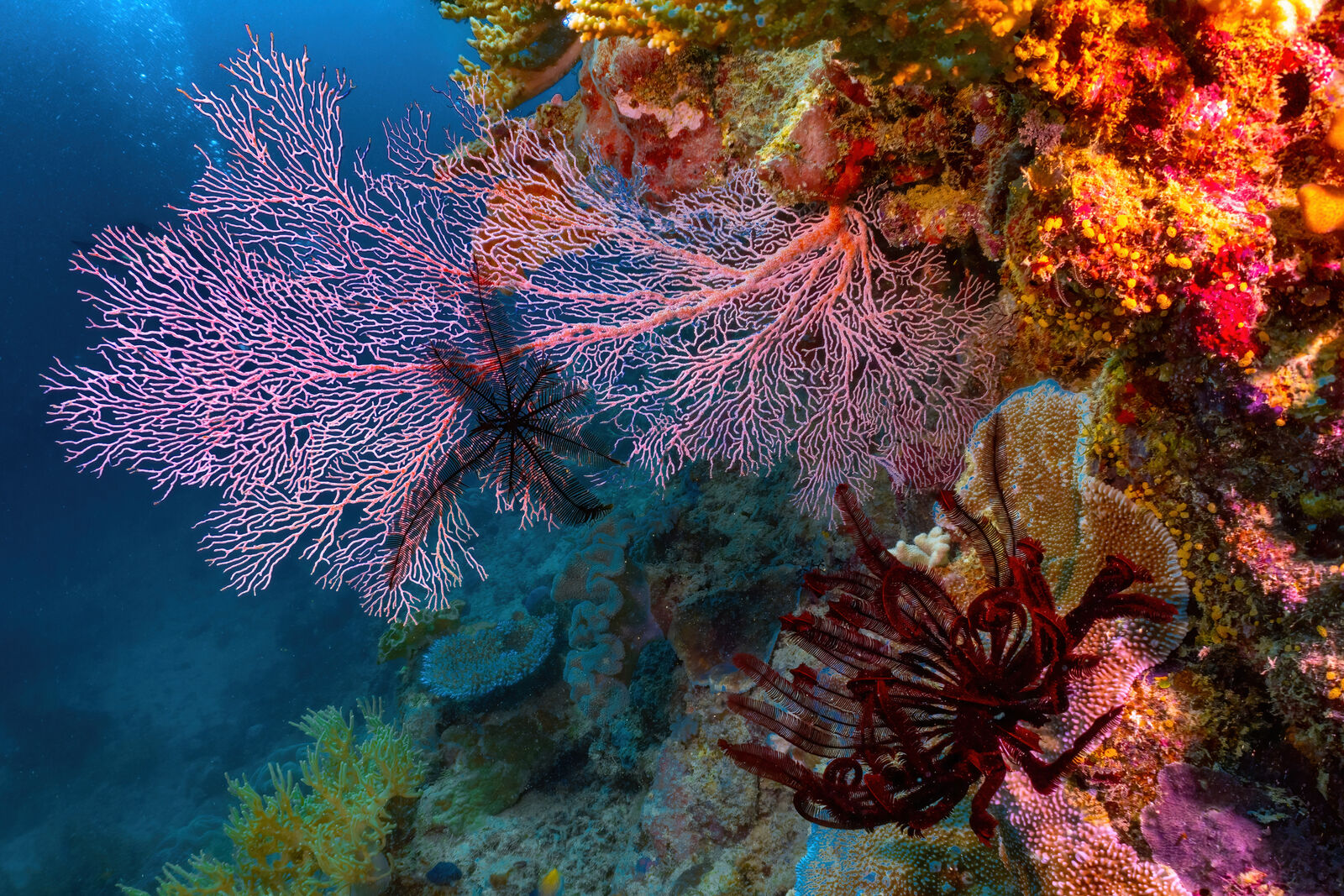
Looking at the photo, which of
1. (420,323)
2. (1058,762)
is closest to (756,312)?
(420,323)

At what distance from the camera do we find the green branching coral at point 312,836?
4.43 metres

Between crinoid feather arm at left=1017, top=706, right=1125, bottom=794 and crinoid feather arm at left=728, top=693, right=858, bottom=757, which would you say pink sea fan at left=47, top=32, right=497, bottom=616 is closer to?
crinoid feather arm at left=728, top=693, right=858, bottom=757

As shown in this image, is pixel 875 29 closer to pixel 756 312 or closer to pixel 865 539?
pixel 865 539

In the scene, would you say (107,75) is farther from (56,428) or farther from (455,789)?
(455,789)

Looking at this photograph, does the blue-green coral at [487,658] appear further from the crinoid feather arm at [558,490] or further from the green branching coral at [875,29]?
the green branching coral at [875,29]

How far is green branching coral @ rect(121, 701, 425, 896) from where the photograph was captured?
4434 mm

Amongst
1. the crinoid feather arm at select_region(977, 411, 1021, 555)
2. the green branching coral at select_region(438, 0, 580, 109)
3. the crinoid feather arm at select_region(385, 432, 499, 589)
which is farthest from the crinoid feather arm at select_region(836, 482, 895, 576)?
the green branching coral at select_region(438, 0, 580, 109)

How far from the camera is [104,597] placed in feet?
Result: 71.1

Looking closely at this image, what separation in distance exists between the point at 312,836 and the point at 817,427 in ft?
17.1

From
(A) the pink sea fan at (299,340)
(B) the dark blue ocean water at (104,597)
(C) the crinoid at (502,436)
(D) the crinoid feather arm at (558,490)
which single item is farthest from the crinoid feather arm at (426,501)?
(B) the dark blue ocean water at (104,597)

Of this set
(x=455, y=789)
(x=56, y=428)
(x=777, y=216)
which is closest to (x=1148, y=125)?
(x=777, y=216)

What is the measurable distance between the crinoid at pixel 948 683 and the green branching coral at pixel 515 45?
4.53 m

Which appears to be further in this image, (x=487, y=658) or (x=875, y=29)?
(x=487, y=658)

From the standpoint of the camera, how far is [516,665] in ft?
20.5
